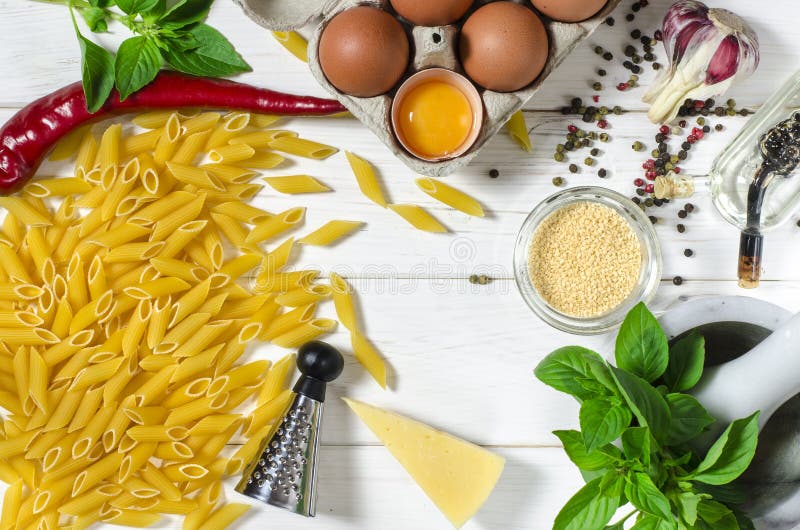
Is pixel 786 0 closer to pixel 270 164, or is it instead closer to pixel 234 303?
pixel 270 164

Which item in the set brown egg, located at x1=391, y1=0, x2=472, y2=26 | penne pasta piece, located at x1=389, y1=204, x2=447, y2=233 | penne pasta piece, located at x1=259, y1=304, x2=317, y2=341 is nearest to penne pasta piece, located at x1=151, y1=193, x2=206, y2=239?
penne pasta piece, located at x1=259, y1=304, x2=317, y2=341

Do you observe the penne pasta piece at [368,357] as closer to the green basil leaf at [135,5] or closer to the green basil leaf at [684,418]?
the green basil leaf at [684,418]

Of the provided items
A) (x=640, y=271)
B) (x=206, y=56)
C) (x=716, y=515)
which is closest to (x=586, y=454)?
(x=716, y=515)

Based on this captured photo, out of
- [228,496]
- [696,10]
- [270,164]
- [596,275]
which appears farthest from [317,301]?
[696,10]

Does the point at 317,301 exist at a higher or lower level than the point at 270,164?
lower

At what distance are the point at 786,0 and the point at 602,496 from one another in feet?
3.02

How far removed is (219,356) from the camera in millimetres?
1185

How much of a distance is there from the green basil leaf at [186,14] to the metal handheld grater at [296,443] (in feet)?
1.92

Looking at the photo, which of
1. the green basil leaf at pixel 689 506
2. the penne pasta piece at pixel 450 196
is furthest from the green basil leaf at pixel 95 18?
the green basil leaf at pixel 689 506

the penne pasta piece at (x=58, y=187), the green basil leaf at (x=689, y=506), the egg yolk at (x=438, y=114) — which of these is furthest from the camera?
the penne pasta piece at (x=58, y=187)

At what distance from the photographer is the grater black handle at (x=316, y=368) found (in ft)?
3.72

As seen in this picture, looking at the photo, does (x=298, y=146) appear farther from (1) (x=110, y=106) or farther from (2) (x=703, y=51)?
(2) (x=703, y=51)

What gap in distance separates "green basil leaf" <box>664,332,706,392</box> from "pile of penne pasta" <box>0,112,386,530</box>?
0.49 metres

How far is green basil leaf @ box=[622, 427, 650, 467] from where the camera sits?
84 cm
